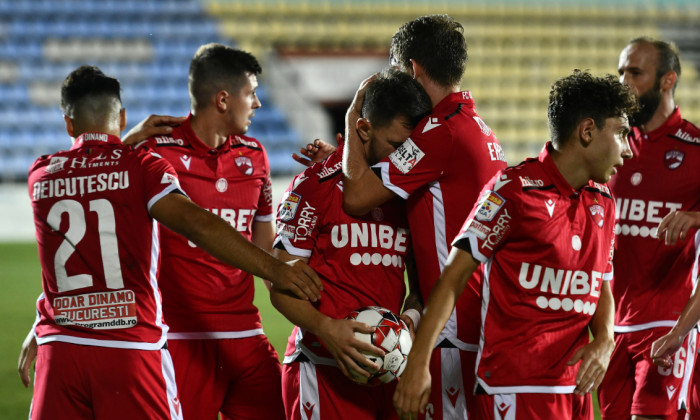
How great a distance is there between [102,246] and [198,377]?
3.72 ft

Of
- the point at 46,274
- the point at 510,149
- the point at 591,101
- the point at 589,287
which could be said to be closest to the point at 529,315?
the point at 589,287

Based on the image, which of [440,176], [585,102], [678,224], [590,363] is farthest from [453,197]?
[678,224]

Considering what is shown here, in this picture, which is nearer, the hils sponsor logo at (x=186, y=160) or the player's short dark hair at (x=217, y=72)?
the hils sponsor logo at (x=186, y=160)

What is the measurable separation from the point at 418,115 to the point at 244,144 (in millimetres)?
1563

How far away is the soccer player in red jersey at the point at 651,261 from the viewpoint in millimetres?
4414

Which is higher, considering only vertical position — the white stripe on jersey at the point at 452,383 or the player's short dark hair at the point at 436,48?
the player's short dark hair at the point at 436,48

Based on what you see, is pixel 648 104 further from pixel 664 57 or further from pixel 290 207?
pixel 290 207

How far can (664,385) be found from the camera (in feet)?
14.3

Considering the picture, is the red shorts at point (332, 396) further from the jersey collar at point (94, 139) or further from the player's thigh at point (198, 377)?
the jersey collar at point (94, 139)

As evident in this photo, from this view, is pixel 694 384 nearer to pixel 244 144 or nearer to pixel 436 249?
pixel 436 249

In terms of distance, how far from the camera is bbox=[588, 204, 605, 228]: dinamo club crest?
3145 millimetres

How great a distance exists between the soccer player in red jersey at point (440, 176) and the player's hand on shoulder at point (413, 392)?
687 millimetres

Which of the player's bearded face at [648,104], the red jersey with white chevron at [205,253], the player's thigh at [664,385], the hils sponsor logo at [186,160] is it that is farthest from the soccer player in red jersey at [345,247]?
the player's bearded face at [648,104]

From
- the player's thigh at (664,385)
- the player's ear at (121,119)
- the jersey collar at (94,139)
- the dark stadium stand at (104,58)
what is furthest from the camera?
the dark stadium stand at (104,58)
